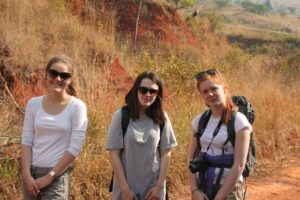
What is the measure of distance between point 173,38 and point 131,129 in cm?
1599

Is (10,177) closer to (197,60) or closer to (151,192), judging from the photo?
(151,192)

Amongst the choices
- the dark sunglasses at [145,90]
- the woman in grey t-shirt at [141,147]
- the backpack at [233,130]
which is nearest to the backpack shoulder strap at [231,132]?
the backpack at [233,130]

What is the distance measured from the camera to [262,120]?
8281 millimetres

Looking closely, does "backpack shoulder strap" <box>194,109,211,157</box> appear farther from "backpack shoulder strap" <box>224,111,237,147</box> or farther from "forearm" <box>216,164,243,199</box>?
"forearm" <box>216,164,243,199</box>

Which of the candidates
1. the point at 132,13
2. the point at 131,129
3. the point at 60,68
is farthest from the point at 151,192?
the point at 132,13

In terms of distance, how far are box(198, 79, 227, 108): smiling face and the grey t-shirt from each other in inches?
18.5

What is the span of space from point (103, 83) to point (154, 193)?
359 cm

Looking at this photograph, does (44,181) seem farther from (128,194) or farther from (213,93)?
(213,93)

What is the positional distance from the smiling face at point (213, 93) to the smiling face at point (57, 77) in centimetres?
100

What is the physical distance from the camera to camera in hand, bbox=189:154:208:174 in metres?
3.39

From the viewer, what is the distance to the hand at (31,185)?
11.0 feet

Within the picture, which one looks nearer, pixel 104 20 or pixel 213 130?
pixel 213 130

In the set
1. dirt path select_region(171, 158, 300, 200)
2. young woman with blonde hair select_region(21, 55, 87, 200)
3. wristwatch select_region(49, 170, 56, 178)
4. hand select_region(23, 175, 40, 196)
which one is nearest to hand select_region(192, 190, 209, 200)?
young woman with blonde hair select_region(21, 55, 87, 200)

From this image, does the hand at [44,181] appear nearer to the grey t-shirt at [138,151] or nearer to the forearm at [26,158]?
the forearm at [26,158]
